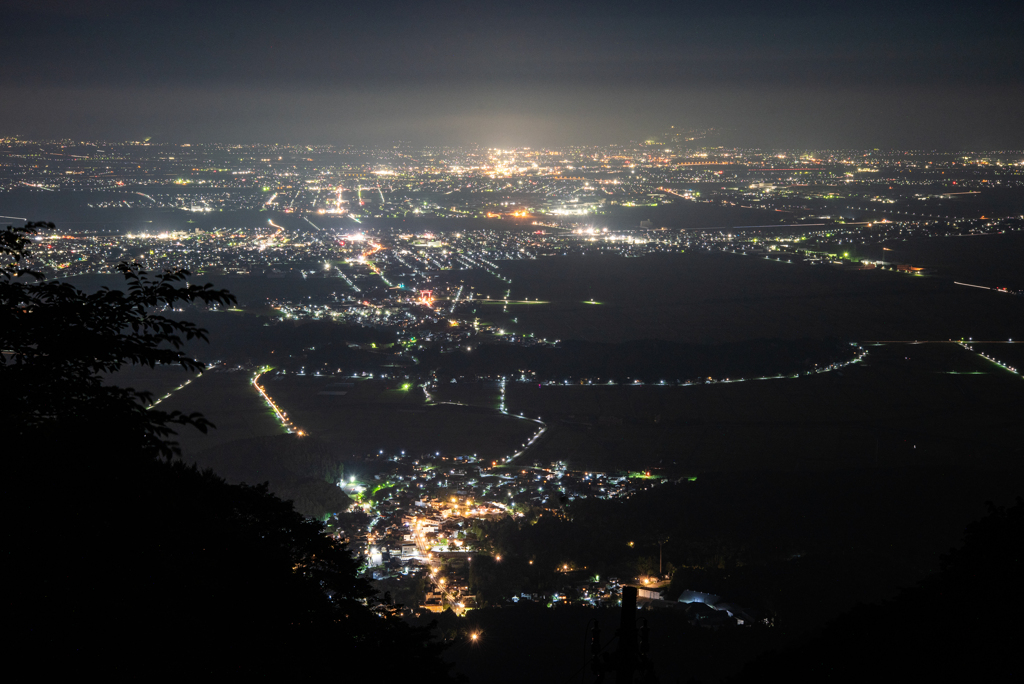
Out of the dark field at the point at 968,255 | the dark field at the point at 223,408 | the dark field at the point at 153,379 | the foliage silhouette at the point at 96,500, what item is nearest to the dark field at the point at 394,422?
the dark field at the point at 223,408

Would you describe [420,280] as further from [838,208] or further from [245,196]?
[838,208]

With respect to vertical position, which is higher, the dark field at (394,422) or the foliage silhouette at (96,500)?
the foliage silhouette at (96,500)

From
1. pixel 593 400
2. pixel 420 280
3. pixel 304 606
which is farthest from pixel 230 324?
pixel 304 606

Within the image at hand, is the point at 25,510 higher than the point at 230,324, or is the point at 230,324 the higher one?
the point at 25,510

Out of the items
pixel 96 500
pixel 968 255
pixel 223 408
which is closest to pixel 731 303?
pixel 968 255

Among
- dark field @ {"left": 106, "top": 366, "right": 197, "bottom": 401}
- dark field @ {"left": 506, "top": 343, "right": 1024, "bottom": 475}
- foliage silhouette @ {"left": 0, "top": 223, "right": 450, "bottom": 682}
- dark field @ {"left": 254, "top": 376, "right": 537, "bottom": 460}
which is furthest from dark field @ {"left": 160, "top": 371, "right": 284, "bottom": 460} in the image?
foliage silhouette @ {"left": 0, "top": 223, "right": 450, "bottom": 682}

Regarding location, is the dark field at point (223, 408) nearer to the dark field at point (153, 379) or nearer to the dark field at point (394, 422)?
the dark field at point (153, 379)
